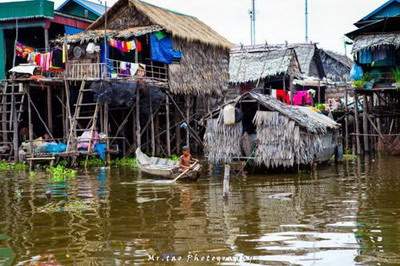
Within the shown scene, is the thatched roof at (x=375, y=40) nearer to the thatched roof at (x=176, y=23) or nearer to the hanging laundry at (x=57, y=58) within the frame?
the thatched roof at (x=176, y=23)

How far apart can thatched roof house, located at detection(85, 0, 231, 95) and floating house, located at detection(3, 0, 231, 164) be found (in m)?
0.04

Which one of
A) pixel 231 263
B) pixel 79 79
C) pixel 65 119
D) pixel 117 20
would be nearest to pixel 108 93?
pixel 79 79

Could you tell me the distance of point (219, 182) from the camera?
15.7m

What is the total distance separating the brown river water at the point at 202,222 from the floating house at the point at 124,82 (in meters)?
5.28

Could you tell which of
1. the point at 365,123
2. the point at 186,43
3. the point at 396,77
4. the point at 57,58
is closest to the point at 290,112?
the point at 396,77

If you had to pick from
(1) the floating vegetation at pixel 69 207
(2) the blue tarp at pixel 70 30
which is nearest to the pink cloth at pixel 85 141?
(2) the blue tarp at pixel 70 30

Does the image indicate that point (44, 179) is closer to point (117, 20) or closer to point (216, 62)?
point (117, 20)

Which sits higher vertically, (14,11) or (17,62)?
(14,11)

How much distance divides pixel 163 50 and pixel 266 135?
6.88 metres

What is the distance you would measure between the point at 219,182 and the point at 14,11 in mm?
11649

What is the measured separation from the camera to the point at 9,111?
2184cm

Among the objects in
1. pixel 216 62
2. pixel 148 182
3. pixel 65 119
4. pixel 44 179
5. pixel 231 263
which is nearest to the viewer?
pixel 231 263

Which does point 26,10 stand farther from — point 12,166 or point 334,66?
point 334,66

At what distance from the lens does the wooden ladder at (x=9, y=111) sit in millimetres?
21084
